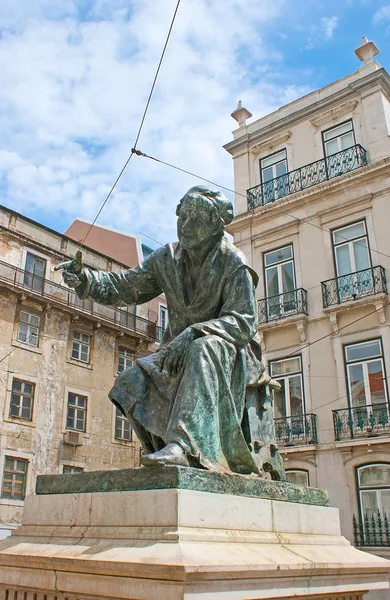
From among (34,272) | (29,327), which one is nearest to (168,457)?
(29,327)

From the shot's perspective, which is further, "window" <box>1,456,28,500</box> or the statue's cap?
"window" <box>1,456,28,500</box>

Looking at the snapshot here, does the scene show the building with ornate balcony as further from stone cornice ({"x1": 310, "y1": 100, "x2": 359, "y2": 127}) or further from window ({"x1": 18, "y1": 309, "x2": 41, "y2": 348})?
window ({"x1": 18, "y1": 309, "x2": 41, "y2": 348})

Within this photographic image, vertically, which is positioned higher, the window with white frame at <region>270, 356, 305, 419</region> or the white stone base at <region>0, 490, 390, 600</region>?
the window with white frame at <region>270, 356, 305, 419</region>

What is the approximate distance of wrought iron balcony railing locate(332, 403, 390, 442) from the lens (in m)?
14.9

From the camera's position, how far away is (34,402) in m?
22.0

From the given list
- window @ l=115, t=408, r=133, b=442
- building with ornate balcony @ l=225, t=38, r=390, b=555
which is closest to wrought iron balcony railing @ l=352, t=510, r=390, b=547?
building with ornate balcony @ l=225, t=38, r=390, b=555

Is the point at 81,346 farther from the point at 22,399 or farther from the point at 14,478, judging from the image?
the point at 14,478

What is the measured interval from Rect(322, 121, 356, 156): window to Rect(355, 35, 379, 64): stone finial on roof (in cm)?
227

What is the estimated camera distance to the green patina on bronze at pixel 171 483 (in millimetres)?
2641

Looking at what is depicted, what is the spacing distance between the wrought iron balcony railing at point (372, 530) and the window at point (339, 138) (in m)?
10.5

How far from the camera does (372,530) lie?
47.3 ft

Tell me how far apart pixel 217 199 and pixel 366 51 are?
17580 millimetres

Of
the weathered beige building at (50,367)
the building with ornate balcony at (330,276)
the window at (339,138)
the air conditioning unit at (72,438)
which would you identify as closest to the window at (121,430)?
the weathered beige building at (50,367)

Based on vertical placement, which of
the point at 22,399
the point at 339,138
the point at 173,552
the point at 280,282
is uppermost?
the point at 339,138
